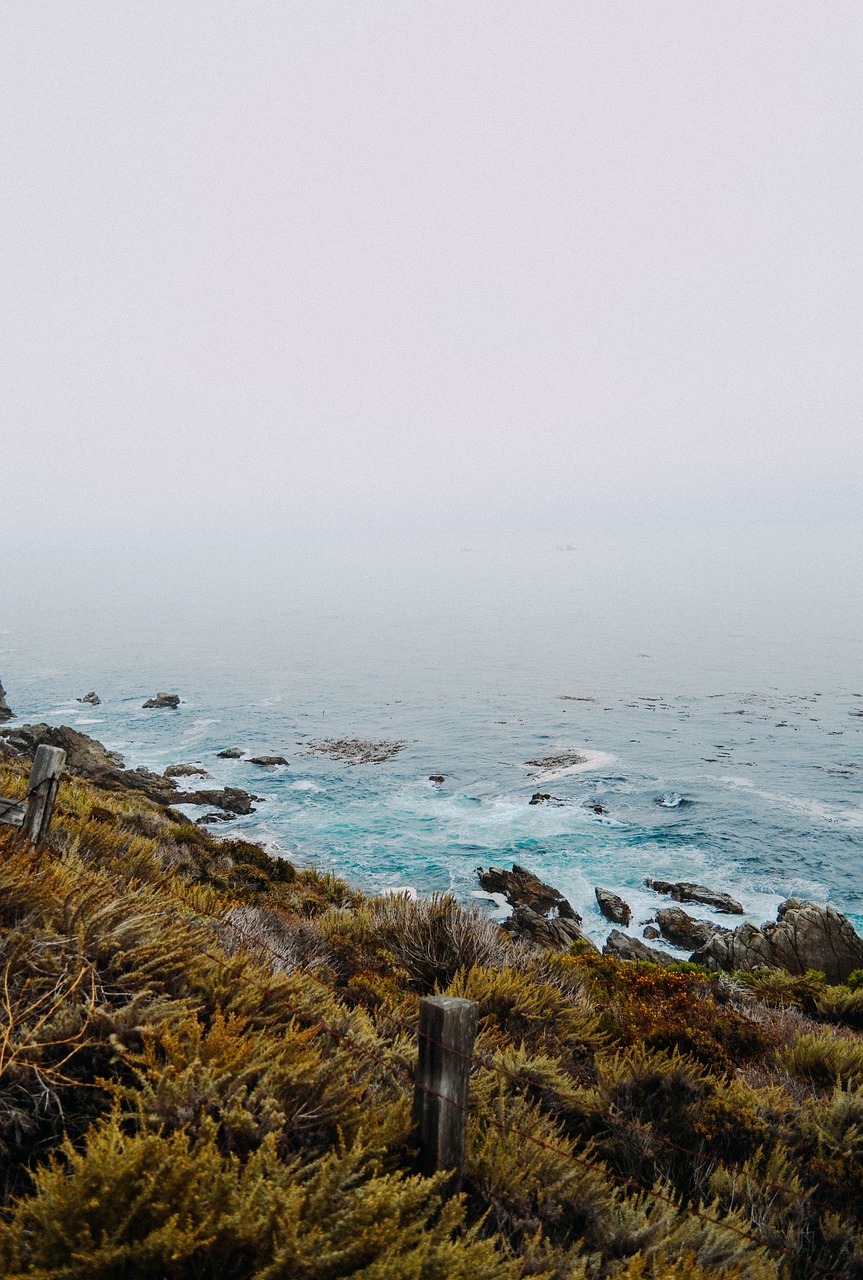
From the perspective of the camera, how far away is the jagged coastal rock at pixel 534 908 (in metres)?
20.1

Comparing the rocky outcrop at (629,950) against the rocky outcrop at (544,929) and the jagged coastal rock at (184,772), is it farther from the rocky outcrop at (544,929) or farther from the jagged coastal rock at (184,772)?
the jagged coastal rock at (184,772)

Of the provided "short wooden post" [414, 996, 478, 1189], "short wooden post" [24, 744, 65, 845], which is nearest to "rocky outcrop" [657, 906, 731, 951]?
"short wooden post" [414, 996, 478, 1189]

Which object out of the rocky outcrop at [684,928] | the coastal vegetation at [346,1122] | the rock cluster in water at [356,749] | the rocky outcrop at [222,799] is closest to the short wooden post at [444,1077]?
the coastal vegetation at [346,1122]

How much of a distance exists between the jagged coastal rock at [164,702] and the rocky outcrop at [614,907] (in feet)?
130

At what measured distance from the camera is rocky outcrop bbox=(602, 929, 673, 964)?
19.1 meters

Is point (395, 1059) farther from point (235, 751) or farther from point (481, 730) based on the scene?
point (481, 730)

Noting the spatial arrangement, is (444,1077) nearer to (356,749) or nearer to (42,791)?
(42,791)

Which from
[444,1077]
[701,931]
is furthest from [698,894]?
[444,1077]

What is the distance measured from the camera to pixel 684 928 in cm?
2189

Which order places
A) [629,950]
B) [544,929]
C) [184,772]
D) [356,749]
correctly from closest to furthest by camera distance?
1. [629,950]
2. [544,929]
3. [184,772]
4. [356,749]

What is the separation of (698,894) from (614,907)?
→ 3.76 m

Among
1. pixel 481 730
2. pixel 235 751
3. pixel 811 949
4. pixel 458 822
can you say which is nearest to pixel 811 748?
pixel 481 730

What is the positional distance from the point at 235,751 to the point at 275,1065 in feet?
130

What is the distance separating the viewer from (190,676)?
211ft
